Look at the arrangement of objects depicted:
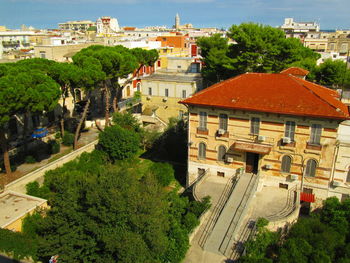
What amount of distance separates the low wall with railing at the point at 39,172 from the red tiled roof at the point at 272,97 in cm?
1261

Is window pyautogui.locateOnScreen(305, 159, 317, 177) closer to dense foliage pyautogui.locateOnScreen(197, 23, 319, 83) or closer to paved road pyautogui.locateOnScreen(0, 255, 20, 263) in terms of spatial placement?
paved road pyautogui.locateOnScreen(0, 255, 20, 263)

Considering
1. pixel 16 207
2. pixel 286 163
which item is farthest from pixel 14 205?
pixel 286 163

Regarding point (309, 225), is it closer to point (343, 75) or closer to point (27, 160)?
point (27, 160)

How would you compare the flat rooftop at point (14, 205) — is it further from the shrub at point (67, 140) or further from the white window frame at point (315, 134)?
the white window frame at point (315, 134)

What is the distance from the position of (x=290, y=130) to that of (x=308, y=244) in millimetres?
8708

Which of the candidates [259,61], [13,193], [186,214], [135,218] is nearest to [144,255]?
[135,218]

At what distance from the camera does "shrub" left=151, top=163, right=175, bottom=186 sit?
28562mm

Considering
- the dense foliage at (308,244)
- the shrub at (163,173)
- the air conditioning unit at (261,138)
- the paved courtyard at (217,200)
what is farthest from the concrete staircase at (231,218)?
the shrub at (163,173)

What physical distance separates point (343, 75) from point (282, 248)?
105 feet

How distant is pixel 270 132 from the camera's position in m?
23.9

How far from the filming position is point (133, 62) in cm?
4050

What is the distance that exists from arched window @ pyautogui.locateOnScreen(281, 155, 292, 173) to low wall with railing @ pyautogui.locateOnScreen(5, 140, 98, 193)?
18.7 m

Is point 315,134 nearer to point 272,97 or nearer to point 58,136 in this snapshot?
point 272,97

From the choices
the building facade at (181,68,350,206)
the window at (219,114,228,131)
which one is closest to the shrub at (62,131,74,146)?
the building facade at (181,68,350,206)
